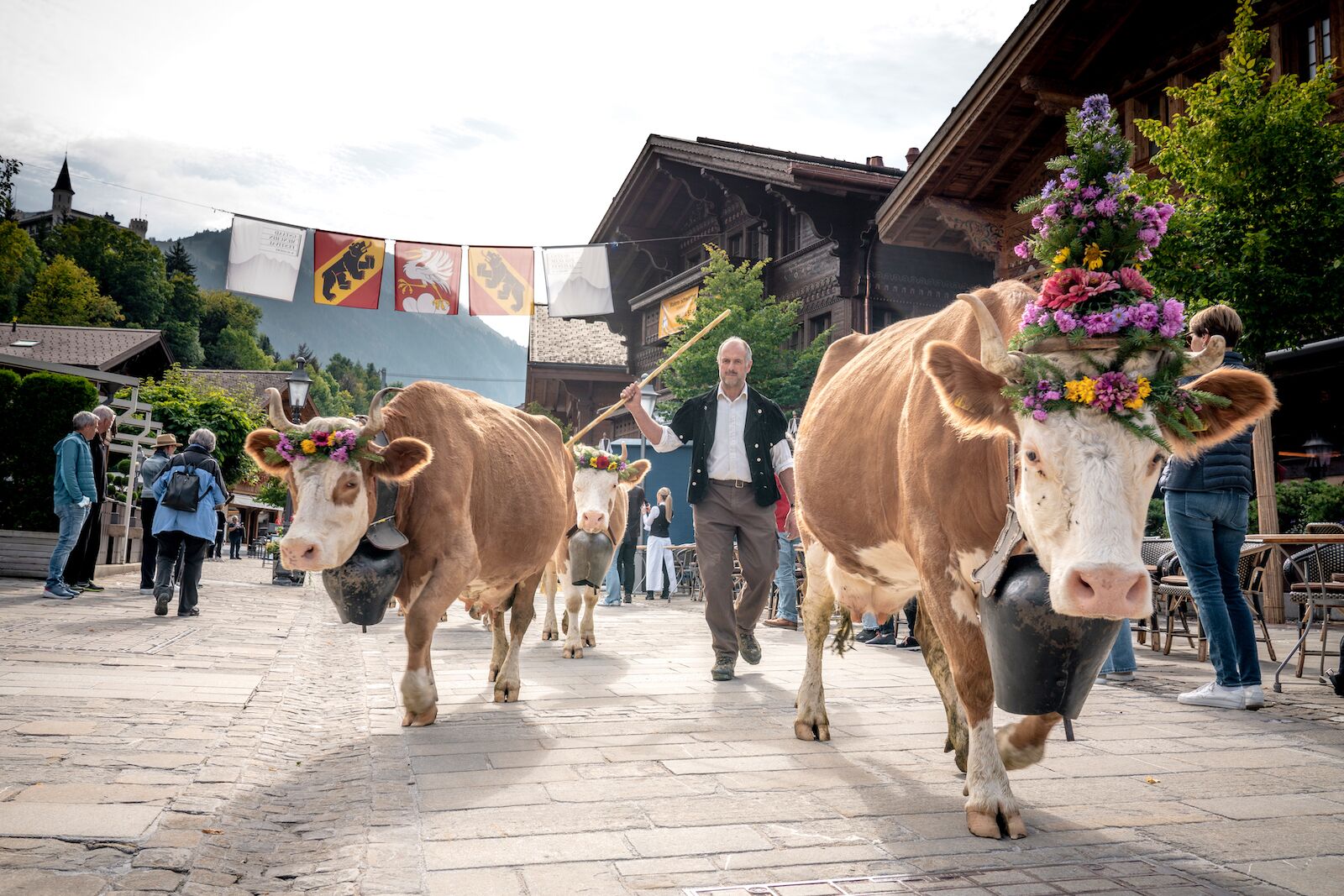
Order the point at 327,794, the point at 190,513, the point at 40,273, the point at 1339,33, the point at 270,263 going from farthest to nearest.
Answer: the point at 40,273 → the point at 270,263 → the point at 1339,33 → the point at 190,513 → the point at 327,794

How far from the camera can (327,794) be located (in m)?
3.49

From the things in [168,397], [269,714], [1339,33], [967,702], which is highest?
[1339,33]

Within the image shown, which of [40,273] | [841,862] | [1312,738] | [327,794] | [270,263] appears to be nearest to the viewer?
[841,862]

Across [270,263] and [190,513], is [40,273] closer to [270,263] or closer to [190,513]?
[270,263]

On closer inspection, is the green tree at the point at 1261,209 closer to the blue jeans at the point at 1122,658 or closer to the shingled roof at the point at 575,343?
the blue jeans at the point at 1122,658

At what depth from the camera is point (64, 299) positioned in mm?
64750

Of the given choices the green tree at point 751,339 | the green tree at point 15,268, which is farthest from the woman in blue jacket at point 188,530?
the green tree at point 15,268

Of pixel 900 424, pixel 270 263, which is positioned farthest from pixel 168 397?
pixel 900 424

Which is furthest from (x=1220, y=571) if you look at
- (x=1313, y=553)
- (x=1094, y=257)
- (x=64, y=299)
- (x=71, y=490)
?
(x=64, y=299)

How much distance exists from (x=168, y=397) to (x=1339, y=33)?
120 feet

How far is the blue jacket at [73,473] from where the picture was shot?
10.9 meters

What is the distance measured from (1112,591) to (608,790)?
183 centimetres

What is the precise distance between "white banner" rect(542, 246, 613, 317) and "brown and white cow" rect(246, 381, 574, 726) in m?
15.5

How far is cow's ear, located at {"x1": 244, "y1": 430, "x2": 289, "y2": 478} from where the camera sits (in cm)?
471
